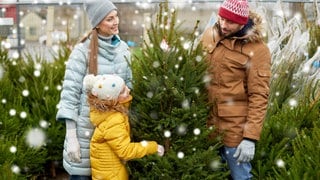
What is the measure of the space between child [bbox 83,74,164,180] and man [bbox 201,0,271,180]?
478 millimetres

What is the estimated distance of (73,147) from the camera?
396cm

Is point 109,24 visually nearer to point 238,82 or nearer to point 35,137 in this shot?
point 238,82

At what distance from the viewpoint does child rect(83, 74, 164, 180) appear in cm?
375

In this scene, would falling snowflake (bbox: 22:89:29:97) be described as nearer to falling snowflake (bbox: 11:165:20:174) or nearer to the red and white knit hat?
falling snowflake (bbox: 11:165:20:174)

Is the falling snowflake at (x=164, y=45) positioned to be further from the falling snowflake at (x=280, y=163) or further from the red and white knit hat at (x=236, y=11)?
the falling snowflake at (x=280, y=163)

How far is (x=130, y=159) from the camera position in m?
3.86

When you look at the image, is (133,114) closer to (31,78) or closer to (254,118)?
(254,118)

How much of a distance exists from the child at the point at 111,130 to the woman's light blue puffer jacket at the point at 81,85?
0.13 m

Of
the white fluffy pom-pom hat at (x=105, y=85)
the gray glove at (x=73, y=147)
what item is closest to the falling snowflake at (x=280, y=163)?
the white fluffy pom-pom hat at (x=105, y=85)

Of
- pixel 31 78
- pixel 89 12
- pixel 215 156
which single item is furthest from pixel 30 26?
pixel 215 156

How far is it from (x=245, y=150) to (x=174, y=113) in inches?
20.1

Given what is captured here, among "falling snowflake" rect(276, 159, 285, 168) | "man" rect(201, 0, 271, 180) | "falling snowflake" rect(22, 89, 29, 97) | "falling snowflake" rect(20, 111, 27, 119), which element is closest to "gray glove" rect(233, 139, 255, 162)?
"man" rect(201, 0, 271, 180)

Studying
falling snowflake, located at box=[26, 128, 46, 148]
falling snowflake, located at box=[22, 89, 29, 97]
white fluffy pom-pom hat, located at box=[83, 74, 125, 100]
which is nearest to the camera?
white fluffy pom-pom hat, located at box=[83, 74, 125, 100]

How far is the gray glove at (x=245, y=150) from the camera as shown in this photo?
3.79 metres
